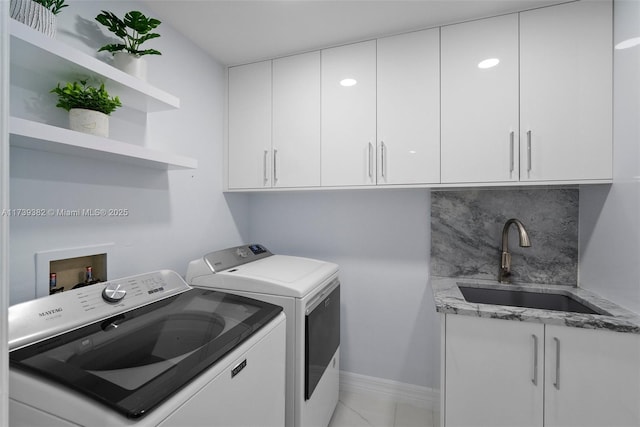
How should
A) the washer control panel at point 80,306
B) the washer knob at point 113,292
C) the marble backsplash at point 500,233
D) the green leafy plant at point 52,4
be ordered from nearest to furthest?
the washer control panel at point 80,306 → the green leafy plant at point 52,4 → the washer knob at point 113,292 → the marble backsplash at point 500,233

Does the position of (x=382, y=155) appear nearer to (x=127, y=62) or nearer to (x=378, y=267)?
(x=378, y=267)

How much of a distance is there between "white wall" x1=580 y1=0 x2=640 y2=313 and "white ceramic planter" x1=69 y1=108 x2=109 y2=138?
2.22 m

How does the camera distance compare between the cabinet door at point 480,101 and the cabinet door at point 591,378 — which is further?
the cabinet door at point 480,101

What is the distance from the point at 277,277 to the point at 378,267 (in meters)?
0.94

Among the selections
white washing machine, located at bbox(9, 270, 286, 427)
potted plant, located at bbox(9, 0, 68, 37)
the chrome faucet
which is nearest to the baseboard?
the chrome faucet

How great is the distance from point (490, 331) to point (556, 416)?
44 cm

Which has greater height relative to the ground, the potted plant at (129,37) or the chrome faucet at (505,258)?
the potted plant at (129,37)

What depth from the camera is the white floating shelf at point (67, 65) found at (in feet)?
2.94

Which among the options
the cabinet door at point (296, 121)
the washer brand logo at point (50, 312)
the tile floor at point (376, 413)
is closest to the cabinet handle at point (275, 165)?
the cabinet door at point (296, 121)

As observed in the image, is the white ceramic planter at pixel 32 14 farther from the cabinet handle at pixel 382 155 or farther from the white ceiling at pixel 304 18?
the cabinet handle at pixel 382 155

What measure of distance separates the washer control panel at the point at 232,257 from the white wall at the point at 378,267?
444mm

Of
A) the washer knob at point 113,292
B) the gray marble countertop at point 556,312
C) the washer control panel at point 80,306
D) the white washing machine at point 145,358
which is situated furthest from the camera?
the gray marble countertop at point 556,312

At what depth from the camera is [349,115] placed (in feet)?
6.05

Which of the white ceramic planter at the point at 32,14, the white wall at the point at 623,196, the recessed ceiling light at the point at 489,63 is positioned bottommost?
the white wall at the point at 623,196
